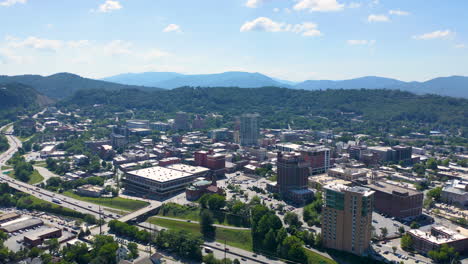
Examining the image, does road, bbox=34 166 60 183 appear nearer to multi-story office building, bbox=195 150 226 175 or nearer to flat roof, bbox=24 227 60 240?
flat roof, bbox=24 227 60 240

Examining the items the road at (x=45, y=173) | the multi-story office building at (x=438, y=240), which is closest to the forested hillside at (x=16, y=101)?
the road at (x=45, y=173)

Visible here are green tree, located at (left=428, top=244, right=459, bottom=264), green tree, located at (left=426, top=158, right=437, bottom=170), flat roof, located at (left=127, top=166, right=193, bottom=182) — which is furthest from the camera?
green tree, located at (left=426, top=158, right=437, bottom=170)

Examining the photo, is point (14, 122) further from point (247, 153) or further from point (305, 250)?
point (305, 250)

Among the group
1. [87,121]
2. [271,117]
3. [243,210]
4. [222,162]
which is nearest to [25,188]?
[222,162]

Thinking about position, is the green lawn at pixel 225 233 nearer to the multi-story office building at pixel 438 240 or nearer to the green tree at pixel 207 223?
the green tree at pixel 207 223

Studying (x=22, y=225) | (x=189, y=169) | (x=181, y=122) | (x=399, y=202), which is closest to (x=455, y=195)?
(x=399, y=202)

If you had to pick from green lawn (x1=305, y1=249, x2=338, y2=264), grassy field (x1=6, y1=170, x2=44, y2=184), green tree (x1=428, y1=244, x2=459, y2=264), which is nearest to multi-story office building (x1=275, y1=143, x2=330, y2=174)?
green lawn (x1=305, y1=249, x2=338, y2=264)
